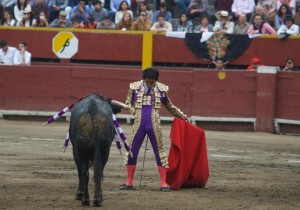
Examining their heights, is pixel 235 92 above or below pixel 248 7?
below

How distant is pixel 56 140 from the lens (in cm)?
1495

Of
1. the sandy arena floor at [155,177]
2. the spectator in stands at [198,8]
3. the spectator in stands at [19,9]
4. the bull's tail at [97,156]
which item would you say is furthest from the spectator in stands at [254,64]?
the bull's tail at [97,156]

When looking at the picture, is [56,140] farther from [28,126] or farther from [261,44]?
[261,44]

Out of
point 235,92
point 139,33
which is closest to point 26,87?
point 139,33

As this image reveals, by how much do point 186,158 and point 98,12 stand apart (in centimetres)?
918

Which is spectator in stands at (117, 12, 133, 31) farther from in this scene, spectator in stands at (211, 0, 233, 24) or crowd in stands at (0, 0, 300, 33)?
spectator in stands at (211, 0, 233, 24)

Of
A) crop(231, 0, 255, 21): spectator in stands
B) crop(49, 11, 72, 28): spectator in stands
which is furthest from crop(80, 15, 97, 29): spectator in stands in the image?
crop(231, 0, 255, 21): spectator in stands

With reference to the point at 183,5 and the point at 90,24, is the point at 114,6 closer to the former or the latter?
the point at 90,24

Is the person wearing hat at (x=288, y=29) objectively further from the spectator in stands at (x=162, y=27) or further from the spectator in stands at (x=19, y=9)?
the spectator in stands at (x=19, y=9)

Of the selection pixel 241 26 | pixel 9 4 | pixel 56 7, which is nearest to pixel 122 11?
pixel 56 7

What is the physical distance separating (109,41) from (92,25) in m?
0.48

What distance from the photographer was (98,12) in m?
19.1

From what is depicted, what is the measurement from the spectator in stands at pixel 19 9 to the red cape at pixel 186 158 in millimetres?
9619

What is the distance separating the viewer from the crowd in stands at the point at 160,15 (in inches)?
718
